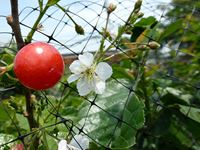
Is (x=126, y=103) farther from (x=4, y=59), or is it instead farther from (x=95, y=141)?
(x=4, y=59)

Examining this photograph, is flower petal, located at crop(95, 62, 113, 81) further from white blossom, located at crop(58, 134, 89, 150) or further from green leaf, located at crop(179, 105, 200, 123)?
green leaf, located at crop(179, 105, 200, 123)

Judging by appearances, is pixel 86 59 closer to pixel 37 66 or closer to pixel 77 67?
pixel 77 67

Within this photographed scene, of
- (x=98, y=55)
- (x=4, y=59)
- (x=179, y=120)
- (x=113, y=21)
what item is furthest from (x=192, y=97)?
(x=4, y=59)

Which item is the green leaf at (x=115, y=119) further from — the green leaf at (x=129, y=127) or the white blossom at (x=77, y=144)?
the white blossom at (x=77, y=144)

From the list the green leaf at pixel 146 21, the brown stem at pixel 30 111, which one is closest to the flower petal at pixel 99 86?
the brown stem at pixel 30 111

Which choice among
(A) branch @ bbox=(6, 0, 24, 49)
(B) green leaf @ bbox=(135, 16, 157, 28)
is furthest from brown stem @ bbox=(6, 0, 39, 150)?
(B) green leaf @ bbox=(135, 16, 157, 28)

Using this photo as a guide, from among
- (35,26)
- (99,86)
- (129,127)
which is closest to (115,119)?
(129,127)

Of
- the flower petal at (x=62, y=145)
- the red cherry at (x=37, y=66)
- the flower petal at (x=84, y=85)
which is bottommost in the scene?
the flower petal at (x=62, y=145)
